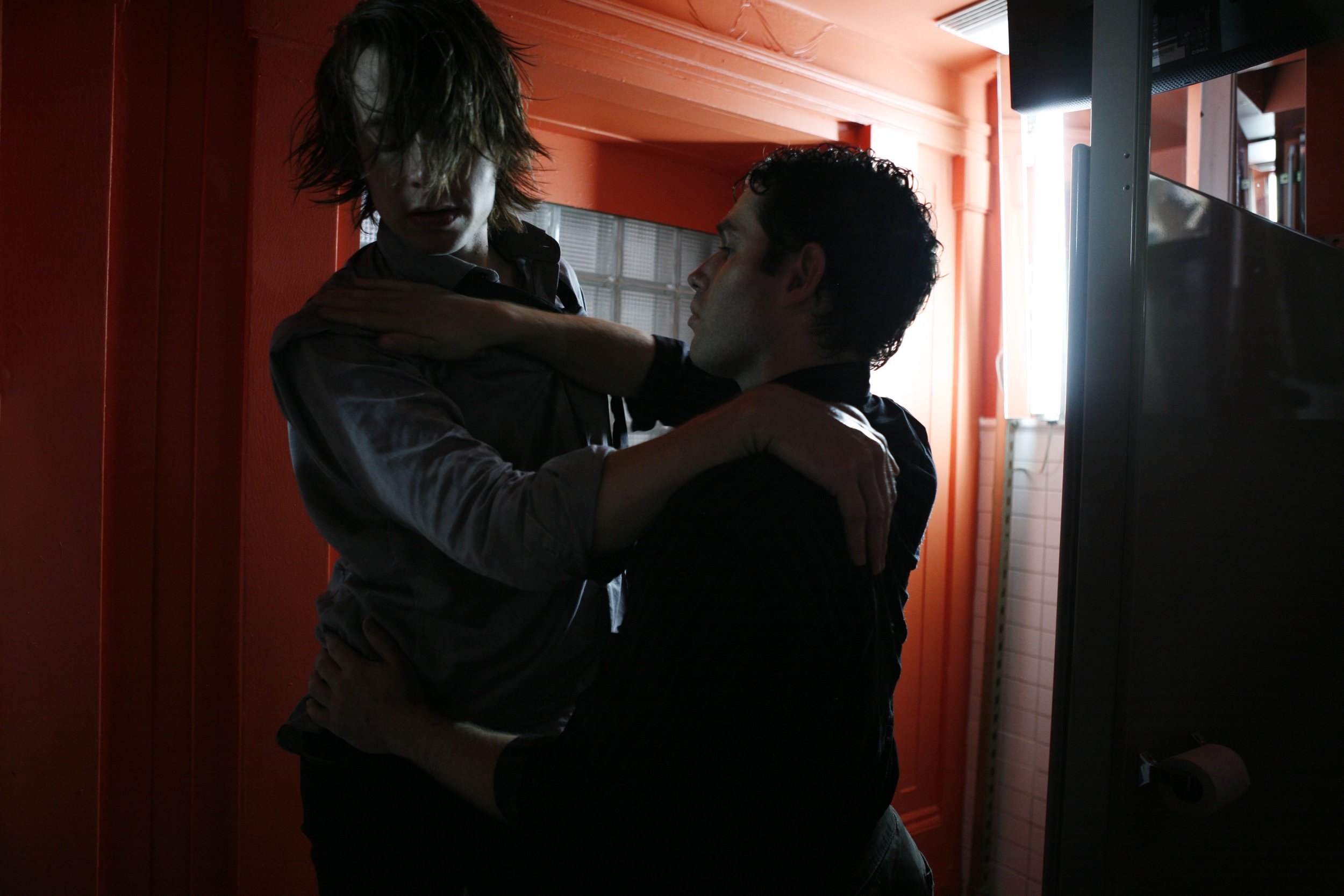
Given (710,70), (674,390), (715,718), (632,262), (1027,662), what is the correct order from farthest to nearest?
(1027,662) < (632,262) < (710,70) < (674,390) < (715,718)

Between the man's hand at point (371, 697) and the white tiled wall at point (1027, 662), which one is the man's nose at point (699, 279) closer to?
the man's hand at point (371, 697)

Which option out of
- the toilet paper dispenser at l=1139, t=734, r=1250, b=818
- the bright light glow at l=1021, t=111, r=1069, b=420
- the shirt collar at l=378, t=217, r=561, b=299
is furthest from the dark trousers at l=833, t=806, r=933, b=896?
the bright light glow at l=1021, t=111, r=1069, b=420

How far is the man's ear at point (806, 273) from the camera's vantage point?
43.0 inches

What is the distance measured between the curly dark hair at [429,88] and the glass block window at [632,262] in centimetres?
140

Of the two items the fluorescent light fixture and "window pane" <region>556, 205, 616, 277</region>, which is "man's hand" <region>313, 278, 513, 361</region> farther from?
the fluorescent light fixture

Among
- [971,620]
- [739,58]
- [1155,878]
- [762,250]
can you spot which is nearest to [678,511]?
[762,250]

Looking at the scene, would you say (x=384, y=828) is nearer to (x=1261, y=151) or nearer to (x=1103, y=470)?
(x=1103, y=470)

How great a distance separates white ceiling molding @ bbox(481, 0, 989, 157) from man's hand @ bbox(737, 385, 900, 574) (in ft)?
4.84

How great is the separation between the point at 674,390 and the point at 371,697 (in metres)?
0.63

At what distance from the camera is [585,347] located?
119 centimetres

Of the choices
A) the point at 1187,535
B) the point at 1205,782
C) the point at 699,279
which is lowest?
the point at 1205,782

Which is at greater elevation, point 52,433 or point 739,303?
point 739,303

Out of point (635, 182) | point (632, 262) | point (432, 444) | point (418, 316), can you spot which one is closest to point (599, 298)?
point (632, 262)

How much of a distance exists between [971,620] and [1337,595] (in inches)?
77.5
